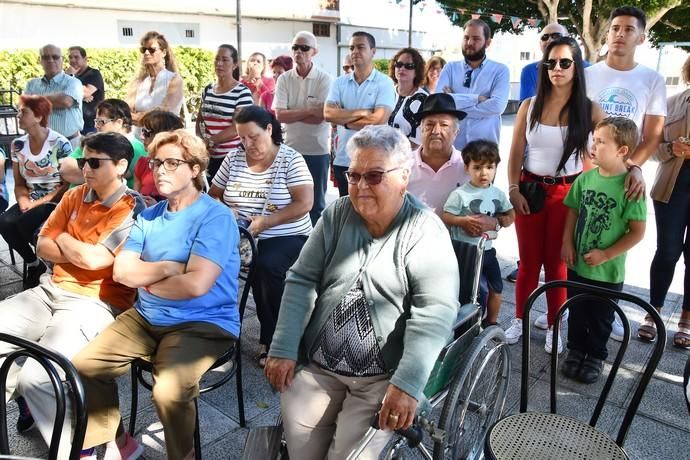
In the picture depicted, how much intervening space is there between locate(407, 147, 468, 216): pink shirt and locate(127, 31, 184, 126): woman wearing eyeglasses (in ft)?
7.99

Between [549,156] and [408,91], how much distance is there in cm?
148

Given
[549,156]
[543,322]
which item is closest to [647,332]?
[543,322]

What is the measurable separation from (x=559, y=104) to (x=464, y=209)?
2.58ft

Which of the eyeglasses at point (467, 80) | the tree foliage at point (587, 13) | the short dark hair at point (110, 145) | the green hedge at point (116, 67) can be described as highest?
the tree foliage at point (587, 13)

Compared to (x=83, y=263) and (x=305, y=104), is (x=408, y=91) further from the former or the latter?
(x=83, y=263)

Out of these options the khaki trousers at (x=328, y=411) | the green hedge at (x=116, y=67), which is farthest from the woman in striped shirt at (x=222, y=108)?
the green hedge at (x=116, y=67)

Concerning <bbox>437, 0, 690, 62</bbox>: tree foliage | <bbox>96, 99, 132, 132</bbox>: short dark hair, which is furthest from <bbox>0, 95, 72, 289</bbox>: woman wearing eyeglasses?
<bbox>437, 0, 690, 62</bbox>: tree foliage

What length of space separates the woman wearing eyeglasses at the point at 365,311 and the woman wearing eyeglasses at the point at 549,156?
4.30 ft


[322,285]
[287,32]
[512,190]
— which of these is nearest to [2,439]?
[322,285]

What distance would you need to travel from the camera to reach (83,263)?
2309mm

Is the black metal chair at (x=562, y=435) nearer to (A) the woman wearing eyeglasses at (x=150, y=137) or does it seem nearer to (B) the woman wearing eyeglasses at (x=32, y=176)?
(A) the woman wearing eyeglasses at (x=150, y=137)

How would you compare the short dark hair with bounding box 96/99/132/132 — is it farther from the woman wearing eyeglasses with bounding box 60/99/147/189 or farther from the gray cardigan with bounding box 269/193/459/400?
the gray cardigan with bounding box 269/193/459/400

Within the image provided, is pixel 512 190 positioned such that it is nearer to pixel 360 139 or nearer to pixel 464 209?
pixel 464 209

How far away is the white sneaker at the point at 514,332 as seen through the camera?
324cm
